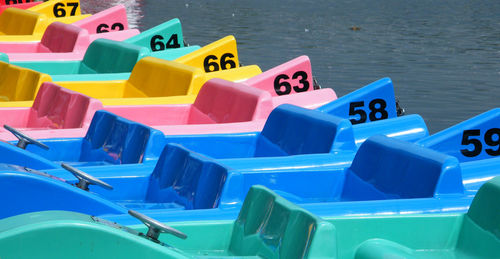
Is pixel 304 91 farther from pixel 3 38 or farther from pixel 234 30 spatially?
pixel 234 30

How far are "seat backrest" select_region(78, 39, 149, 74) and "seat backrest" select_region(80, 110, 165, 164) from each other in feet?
6.50

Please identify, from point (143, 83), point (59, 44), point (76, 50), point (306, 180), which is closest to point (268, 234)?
point (306, 180)

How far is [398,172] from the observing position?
286 cm

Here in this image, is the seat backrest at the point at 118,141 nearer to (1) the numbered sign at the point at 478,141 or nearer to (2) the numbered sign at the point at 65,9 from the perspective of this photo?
(1) the numbered sign at the point at 478,141

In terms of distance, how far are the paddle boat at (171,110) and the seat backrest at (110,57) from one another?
1270mm

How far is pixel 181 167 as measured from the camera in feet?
9.94

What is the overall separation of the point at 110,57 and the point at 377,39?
6691 mm

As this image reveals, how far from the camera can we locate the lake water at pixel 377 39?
8.41 meters

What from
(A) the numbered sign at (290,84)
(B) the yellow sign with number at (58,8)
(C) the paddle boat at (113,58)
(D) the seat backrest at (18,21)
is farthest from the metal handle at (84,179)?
(B) the yellow sign with number at (58,8)


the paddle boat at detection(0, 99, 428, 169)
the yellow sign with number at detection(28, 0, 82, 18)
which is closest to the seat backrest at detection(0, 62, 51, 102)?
the paddle boat at detection(0, 99, 428, 169)

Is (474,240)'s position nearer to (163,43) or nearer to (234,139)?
(234,139)

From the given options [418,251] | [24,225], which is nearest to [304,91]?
[418,251]

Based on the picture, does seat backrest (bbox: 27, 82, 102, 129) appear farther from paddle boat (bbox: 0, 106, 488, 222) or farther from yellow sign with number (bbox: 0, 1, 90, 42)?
yellow sign with number (bbox: 0, 1, 90, 42)

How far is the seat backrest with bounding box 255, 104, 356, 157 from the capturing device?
3389 mm
